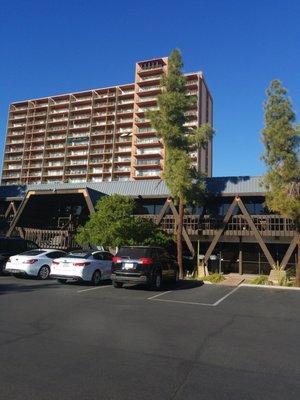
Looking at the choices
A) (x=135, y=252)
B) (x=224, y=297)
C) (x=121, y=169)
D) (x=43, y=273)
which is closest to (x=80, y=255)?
(x=135, y=252)

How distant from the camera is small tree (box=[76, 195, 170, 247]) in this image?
2311 cm

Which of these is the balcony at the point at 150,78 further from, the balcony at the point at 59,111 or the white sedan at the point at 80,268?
the white sedan at the point at 80,268

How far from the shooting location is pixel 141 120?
322 feet

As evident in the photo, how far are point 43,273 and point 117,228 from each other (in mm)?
4821

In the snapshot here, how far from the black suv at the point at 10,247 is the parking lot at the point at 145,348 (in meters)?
8.68

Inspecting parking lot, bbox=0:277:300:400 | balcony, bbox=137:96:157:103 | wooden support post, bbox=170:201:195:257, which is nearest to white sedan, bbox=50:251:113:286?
parking lot, bbox=0:277:300:400

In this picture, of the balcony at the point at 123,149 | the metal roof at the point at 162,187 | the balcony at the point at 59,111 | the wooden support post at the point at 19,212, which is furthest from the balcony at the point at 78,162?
the wooden support post at the point at 19,212

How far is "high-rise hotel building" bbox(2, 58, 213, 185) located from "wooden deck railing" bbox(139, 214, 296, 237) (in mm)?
63007

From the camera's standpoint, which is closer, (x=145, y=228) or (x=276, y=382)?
(x=276, y=382)

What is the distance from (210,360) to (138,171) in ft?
293

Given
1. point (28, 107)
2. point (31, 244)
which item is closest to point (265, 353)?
point (31, 244)

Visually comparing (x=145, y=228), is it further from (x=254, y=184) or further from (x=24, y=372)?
(x=24, y=372)

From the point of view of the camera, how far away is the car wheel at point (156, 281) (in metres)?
16.8

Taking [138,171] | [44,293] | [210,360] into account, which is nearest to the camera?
[210,360]
